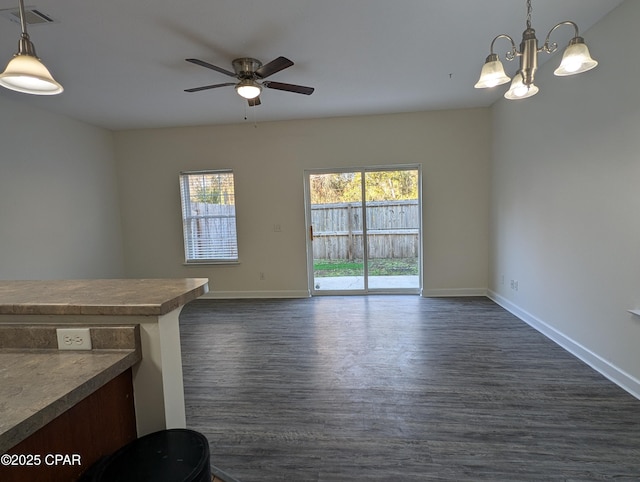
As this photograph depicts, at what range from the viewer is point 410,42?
2.72 m

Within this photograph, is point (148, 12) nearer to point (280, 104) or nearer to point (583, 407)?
point (280, 104)

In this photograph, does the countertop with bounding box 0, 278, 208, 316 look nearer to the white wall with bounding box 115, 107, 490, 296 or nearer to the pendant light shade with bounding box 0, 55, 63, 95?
the pendant light shade with bounding box 0, 55, 63, 95

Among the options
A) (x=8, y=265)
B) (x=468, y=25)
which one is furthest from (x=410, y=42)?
(x=8, y=265)

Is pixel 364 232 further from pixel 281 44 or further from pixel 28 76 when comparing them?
pixel 28 76

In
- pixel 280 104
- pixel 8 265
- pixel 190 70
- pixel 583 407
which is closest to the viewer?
pixel 583 407

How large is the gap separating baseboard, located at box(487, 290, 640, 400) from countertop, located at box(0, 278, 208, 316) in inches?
119

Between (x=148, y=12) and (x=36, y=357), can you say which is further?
(x=148, y=12)

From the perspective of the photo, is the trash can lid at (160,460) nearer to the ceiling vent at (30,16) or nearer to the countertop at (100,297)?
the countertop at (100,297)

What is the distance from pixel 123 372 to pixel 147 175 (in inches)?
195

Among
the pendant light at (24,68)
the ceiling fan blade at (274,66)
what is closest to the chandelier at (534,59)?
the ceiling fan blade at (274,66)

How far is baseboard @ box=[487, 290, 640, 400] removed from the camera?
89.7 inches

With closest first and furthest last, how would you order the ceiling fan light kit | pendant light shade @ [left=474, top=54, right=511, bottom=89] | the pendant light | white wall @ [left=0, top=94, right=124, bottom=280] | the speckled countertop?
1. the speckled countertop
2. the pendant light
3. pendant light shade @ [left=474, top=54, right=511, bottom=89]
4. the ceiling fan light kit
5. white wall @ [left=0, top=94, right=124, bottom=280]

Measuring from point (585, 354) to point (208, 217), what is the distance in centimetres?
509

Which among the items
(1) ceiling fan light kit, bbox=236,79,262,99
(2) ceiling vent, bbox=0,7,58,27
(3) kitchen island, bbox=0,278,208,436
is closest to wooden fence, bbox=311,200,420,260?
(1) ceiling fan light kit, bbox=236,79,262,99
